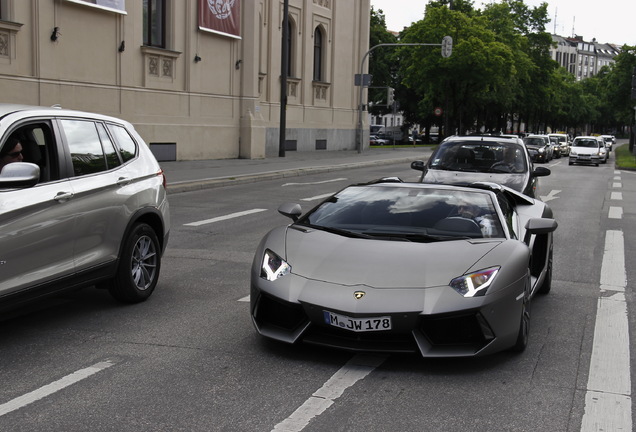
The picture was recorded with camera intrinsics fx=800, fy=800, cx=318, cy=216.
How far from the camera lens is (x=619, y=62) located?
204ft

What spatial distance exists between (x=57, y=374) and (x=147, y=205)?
7.86 ft

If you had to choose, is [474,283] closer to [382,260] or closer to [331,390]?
[382,260]

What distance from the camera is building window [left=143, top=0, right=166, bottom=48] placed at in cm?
2703

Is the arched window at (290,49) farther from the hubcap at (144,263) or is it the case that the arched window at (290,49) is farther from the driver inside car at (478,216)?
the driver inside car at (478,216)

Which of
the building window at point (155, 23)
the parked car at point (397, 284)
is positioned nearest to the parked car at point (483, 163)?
the parked car at point (397, 284)

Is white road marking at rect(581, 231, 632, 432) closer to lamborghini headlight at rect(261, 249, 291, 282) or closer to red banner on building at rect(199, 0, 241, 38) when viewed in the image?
lamborghini headlight at rect(261, 249, 291, 282)

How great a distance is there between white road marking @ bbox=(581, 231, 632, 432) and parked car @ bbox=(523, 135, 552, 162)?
36199 mm

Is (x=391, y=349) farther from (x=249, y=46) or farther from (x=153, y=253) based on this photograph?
(x=249, y=46)

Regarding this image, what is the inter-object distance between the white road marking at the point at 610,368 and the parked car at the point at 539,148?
3620 centimetres

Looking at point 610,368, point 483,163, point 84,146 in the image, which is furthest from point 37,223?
point 483,163

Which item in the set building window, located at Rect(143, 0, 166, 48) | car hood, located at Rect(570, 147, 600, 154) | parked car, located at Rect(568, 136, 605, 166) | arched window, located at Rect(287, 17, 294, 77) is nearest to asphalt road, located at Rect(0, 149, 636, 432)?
building window, located at Rect(143, 0, 166, 48)

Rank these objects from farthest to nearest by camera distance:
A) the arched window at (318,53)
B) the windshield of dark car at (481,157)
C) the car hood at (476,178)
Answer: the arched window at (318,53), the windshield of dark car at (481,157), the car hood at (476,178)

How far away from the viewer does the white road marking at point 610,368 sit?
170 inches

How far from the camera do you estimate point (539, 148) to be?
1761 inches
